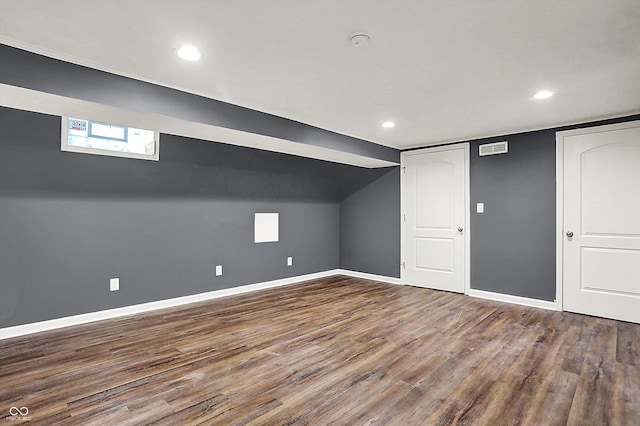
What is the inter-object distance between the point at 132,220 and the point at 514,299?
16.3 feet

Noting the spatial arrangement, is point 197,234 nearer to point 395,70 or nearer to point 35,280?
point 35,280

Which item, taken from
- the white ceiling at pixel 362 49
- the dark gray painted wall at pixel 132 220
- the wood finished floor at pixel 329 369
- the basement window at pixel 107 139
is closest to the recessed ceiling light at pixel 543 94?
the white ceiling at pixel 362 49

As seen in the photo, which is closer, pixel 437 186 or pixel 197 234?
pixel 197 234

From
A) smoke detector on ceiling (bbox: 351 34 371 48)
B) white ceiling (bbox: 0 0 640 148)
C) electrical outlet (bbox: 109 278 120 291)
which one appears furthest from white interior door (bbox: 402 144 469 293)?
electrical outlet (bbox: 109 278 120 291)

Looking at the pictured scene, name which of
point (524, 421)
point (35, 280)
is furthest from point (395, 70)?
point (35, 280)

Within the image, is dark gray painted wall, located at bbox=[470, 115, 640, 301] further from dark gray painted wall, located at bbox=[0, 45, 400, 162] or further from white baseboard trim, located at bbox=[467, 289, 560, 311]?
dark gray painted wall, located at bbox=[0, 45, 400, 162]

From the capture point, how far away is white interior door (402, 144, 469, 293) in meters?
5.27

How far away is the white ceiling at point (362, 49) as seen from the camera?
1.93 metres

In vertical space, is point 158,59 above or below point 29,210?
above

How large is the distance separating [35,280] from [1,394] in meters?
1.47

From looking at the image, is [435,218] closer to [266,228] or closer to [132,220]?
[266,228]

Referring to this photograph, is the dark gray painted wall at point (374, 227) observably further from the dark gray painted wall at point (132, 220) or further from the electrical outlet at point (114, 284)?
the electrical outlet at point (114, 284)

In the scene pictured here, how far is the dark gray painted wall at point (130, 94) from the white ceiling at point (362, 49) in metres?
0.09

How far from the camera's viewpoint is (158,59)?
256 centimetres
